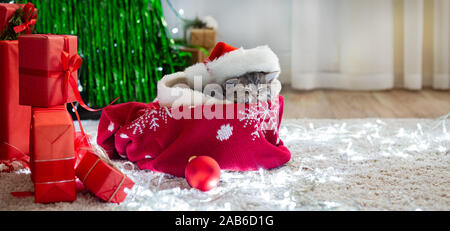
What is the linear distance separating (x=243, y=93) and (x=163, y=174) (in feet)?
1.06

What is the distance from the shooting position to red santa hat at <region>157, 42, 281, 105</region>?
4.64 ft

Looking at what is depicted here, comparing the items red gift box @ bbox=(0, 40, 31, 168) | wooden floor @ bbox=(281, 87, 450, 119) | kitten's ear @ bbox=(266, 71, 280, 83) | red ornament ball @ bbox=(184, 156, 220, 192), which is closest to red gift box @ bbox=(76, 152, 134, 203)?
red ornament ball @ bbox=(184, 156, 220, 192)

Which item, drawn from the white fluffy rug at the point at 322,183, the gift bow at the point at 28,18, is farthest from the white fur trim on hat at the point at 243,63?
the gift bow at the point at 28,18

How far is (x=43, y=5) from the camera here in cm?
204

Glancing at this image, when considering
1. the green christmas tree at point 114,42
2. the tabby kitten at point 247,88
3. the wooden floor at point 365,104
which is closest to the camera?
the tabby kitten at point 247,88

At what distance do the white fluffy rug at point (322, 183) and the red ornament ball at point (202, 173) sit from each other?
24 millimetres

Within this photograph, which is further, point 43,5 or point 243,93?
point 43,5

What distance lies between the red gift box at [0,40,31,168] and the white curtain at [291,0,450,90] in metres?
1.85

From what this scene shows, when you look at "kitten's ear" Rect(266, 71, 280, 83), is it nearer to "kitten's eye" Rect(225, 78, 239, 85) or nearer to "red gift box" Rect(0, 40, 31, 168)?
"kitten's eye" Rect(225, 78, 239, 85)

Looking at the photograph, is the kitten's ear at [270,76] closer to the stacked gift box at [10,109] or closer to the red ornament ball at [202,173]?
the red ornament ball at [202,173]

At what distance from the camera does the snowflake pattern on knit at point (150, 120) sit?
1440 millimetres
